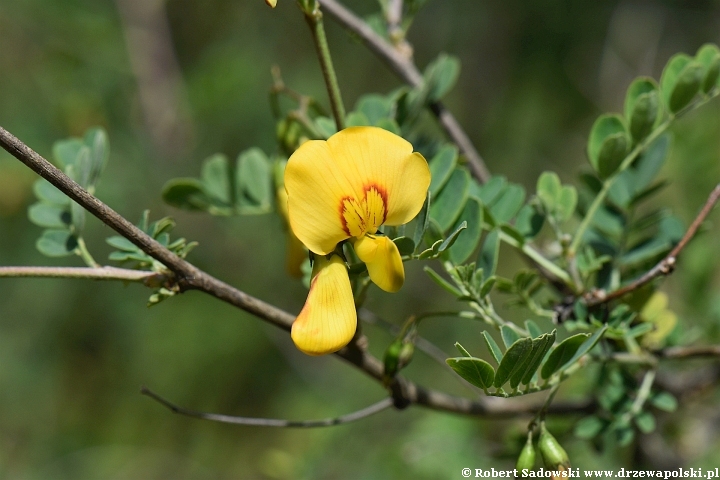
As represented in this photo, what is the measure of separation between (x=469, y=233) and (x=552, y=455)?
21 cm

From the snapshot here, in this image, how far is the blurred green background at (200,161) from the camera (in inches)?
75.5

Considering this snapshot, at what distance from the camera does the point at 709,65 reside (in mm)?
682

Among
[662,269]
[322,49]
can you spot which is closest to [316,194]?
[322,49]

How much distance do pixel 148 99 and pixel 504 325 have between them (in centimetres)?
164

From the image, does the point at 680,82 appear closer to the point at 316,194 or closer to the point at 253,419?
the point at 316,194

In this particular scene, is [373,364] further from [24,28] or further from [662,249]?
[24,28]

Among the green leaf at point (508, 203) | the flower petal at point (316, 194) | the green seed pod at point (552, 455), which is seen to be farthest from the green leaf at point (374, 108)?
the green seed pod at point (552, 455)

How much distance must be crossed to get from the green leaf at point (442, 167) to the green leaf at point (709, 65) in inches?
10.8

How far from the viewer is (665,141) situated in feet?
2.54

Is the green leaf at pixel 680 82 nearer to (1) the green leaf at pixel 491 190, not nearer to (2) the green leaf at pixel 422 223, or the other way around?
(1) the green leaf at pixel 491 190

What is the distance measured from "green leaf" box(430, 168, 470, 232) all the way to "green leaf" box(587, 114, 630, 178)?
0.49 feet

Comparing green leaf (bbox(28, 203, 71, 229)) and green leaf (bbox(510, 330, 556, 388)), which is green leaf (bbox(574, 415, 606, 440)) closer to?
green leaf (bbox(510, 330, 556, 388))

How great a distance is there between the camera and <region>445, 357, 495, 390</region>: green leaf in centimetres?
49

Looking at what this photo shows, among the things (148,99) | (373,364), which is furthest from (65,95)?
(373,364)
